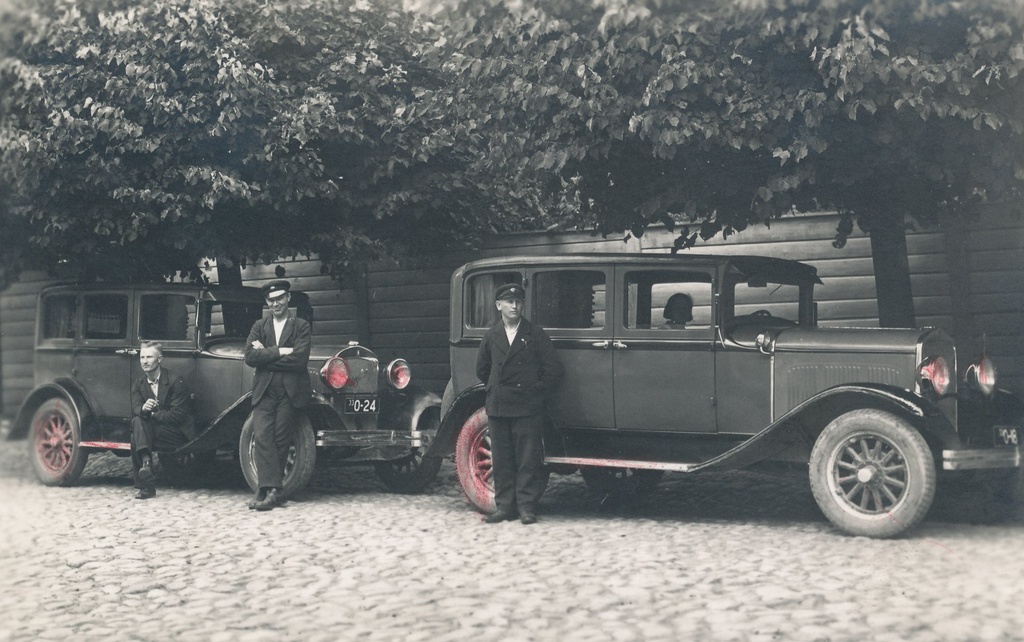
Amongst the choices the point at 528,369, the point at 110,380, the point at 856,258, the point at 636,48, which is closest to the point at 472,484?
the point at 528,369

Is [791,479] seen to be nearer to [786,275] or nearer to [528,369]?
[786,275]

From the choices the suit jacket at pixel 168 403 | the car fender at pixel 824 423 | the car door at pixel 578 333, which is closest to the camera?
the car fender at pixel 824 423

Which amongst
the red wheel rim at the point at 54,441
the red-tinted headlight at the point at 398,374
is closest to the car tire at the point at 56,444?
the red wheel rim at the point at 54,441

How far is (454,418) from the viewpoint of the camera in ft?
28.5

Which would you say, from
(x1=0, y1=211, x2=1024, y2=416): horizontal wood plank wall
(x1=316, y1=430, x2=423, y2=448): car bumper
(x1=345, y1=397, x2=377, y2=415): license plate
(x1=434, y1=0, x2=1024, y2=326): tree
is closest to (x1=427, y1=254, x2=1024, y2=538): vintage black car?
(x1=316, y1=430, x2=423, y2=448): car bumper

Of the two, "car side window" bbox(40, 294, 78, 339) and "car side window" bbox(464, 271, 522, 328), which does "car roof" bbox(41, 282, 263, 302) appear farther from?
"car side window" bbox(464, 271, 522, 328)

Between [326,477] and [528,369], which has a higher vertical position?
[528,369]

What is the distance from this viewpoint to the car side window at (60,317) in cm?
1093

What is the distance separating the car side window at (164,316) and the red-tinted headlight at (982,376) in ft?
20.9

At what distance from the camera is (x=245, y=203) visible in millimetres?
11008

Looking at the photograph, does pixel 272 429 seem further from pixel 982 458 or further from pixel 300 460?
pixel 982 458

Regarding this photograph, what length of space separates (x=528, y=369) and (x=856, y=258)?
15.8ft

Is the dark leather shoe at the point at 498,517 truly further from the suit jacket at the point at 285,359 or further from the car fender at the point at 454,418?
the suit jacket at the point at 285,359

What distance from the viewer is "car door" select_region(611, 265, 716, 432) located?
7.86 m
